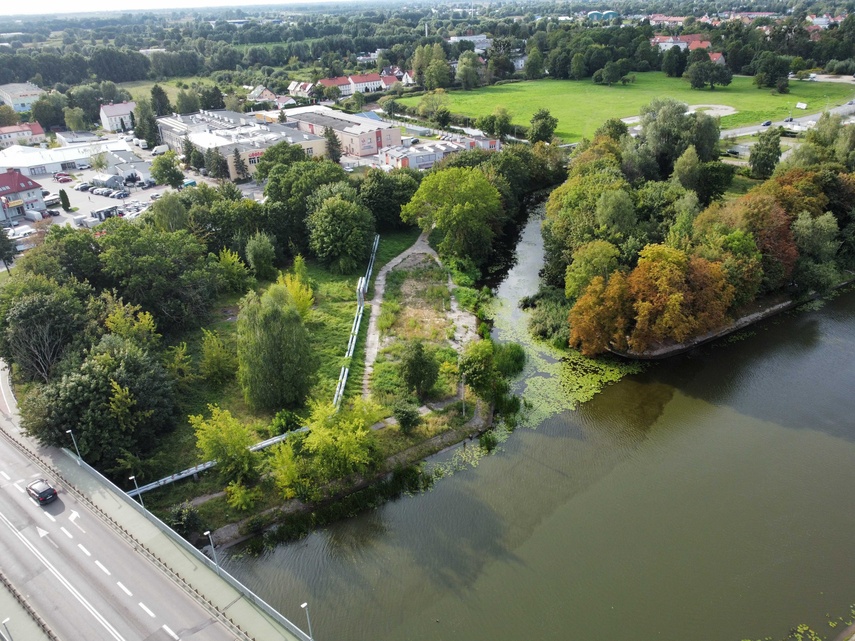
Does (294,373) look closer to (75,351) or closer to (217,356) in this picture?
(217,356)

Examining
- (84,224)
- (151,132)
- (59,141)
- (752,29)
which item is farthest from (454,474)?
(752,29)

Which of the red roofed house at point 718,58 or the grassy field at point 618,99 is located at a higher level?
the red roofed house at point 718,58

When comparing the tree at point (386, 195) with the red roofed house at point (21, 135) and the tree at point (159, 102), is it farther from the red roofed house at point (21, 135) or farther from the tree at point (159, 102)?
the red roofed house at point (21, 135)

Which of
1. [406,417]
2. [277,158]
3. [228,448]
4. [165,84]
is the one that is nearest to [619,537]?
[406,417]

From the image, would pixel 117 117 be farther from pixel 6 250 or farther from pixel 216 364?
pixel 216 364

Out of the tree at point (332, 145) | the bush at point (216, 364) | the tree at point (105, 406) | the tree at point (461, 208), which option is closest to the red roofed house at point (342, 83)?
the tree at point (332, 145)

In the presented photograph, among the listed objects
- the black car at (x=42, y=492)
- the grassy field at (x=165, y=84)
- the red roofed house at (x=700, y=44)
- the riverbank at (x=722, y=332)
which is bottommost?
the riverbank at (x=722, y=332)

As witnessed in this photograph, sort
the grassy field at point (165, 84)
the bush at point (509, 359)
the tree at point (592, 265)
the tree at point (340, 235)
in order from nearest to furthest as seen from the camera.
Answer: the bush at point (509, 359), the tree at point (592, 265), the tree at point (340, 235), the grassy field at point (165, 84)

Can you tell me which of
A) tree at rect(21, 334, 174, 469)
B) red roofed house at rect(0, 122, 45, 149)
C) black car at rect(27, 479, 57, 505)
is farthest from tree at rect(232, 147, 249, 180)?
black car at rect(27, 479, 57, 505)
